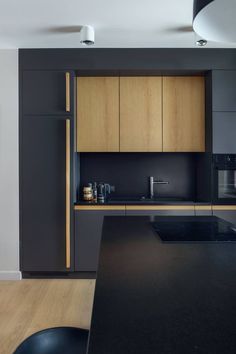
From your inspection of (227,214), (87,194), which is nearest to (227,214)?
(227,214)

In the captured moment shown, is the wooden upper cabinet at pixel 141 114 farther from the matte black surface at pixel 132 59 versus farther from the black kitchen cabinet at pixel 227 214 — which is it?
the black kitchen cabinet at pixel 227 214

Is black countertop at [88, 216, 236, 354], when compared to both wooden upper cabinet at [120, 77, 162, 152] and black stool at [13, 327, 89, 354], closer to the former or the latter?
black stool at [13, 327, 89, 354]

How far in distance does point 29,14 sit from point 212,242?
2334 millimetres

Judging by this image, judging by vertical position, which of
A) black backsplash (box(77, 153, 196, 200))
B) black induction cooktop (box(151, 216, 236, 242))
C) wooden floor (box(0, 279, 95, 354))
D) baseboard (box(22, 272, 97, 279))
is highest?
black backsplash (box(77, 153, 196, 200))

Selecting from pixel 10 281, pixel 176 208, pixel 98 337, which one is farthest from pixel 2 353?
pixel 176 208

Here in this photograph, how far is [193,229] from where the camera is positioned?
1658 millimetres

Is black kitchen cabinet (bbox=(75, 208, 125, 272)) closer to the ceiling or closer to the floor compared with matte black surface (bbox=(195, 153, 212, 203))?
closer to the floor

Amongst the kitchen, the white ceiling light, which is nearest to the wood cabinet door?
the kitchen

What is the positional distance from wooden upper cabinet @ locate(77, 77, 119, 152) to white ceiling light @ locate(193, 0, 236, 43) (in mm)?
2295

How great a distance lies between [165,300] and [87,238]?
8.37 feet

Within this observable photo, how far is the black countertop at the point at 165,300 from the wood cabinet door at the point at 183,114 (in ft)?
7.18

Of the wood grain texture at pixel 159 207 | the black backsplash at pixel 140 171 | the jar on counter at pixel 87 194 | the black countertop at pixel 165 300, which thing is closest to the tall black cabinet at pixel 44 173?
the jar on counter at pixel 87 194

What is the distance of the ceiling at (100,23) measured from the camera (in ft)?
7.75

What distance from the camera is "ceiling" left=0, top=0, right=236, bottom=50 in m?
2.36
